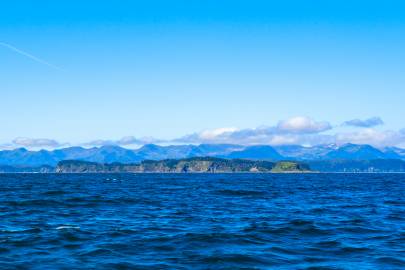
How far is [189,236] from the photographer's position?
40.3 meters

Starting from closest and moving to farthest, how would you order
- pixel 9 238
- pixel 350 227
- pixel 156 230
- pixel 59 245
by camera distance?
pixel 59 245 → pixel 9 238 → pixel 156 230 → pixel 350 227

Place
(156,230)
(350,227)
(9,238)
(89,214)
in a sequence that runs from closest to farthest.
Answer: (9,238) → (156,230) → (350,227) → (89,214)

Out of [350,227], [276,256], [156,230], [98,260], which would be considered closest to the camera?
[98,260]

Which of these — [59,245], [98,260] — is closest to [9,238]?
[59,245]

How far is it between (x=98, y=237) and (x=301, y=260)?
1659cm

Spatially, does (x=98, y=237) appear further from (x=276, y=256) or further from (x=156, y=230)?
(x=276, y=256)

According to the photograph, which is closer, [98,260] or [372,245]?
[98,260]

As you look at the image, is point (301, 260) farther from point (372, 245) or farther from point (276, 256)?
point (372, 245)

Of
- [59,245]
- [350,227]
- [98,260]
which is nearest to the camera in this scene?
[98,260]

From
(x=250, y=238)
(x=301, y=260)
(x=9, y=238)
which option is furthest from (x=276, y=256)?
(x=9, y=238)

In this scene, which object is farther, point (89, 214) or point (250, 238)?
point (89, 214)

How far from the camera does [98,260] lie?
31031 mm

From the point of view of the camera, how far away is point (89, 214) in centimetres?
5656

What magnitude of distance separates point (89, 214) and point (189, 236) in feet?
66.1
